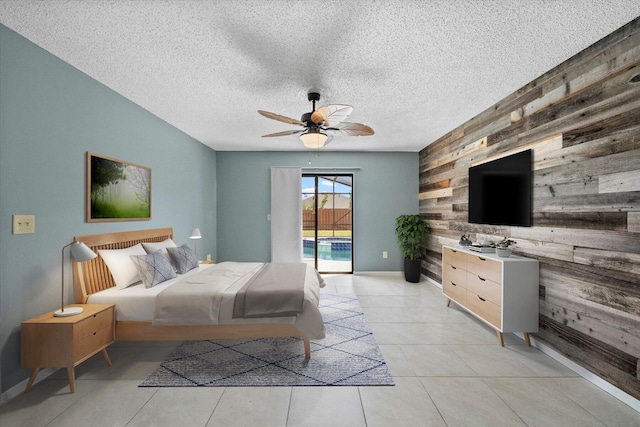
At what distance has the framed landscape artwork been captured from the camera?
2766mm

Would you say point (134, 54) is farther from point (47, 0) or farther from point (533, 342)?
point (533, 342)

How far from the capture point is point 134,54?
2344mm

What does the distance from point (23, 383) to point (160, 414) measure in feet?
3.68

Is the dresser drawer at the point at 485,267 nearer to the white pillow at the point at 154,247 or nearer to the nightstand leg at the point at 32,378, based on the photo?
the white pillow at the point at 154,247

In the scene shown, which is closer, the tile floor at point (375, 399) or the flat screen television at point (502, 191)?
the tile floor at point (375, 399)

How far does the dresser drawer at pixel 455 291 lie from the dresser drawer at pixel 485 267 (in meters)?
0.33

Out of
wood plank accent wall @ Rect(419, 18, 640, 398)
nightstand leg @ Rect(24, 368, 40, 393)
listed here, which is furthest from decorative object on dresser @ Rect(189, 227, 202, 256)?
wood plank accent wall @ Rect(419, 18, 640, 398)

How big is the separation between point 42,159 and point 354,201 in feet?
15.3

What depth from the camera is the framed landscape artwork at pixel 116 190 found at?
2.77 metres

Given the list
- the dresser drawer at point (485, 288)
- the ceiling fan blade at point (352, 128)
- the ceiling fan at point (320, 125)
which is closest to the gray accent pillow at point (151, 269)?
the ceiling fan at point (320, 125)

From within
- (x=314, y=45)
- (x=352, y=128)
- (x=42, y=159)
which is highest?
(x=314, y=45)

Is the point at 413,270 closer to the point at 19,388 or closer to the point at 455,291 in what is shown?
the point at 455,291

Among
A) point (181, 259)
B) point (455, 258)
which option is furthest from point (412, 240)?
point (181, 259)

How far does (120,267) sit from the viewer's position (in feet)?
9.14
